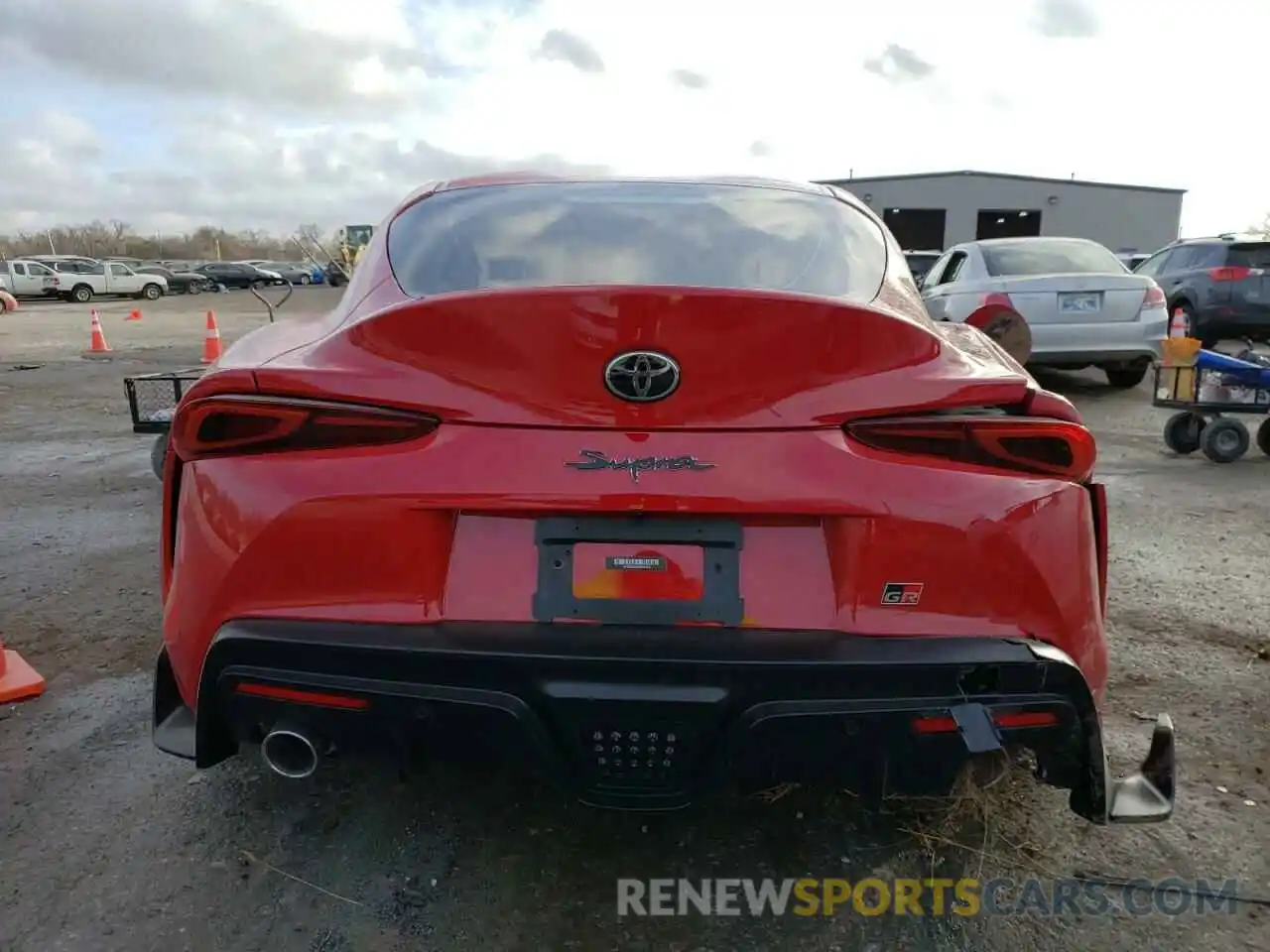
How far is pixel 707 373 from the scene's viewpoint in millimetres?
1898

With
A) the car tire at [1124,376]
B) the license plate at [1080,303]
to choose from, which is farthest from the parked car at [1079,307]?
the car tire at [1124,376]

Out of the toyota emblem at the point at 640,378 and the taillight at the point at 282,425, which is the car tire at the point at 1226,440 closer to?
the toyota emblem at the point at 640,378

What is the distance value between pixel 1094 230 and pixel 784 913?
39.1 meters

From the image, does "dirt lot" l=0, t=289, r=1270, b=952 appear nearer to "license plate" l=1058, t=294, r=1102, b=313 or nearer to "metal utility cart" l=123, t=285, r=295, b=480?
"metal utility cart" l=123, t=285, r=295, b=480

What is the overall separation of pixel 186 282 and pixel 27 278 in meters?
10.5

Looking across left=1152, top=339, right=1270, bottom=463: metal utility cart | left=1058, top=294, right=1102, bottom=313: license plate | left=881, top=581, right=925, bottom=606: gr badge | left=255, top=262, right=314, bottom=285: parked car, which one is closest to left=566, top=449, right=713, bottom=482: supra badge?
left=881, top=581, right=925, bottom=606: gr badge

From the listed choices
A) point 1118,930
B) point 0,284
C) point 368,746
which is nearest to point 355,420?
point 368,746

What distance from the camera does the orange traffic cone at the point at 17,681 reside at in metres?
3.24

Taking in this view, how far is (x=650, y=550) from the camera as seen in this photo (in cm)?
187

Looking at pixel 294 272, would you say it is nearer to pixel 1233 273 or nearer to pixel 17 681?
pixel 1233 273

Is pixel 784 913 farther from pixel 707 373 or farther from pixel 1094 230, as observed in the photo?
pixel 1094 230

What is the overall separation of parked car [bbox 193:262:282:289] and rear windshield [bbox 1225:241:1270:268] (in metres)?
→ 47.2

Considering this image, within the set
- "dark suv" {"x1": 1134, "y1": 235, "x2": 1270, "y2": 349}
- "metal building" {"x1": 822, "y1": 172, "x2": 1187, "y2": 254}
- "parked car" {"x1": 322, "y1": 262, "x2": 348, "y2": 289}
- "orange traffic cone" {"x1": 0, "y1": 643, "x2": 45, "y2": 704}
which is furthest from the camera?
"metal building" {"x1": 822, "y1": 172, "x2": 1187, "y2": 254}

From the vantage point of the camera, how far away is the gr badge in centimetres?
187
